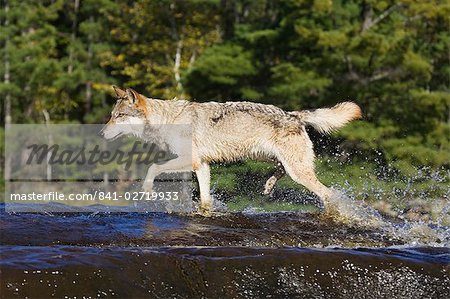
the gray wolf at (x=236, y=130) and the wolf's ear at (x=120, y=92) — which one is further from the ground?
the wolf's ear at (x=120, y=92)

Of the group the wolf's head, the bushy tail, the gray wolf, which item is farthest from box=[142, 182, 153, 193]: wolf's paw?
the bushy tail

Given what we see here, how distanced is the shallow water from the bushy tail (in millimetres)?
1705

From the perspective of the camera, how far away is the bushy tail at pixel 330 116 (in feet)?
31.7

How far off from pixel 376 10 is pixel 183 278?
2162 cm

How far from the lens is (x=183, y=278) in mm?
6836

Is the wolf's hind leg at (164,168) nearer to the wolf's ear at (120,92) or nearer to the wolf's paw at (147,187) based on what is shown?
the wolf's paw at (147,187)

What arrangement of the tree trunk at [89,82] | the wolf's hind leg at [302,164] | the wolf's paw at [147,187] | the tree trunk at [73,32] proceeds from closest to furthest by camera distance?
the wolf's paw at [147,187] < the wolf's hind leg at [302,164] < the tree trunk at [73,32] < the tree trunk at [89,82]

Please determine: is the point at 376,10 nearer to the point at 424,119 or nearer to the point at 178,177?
the point at 424,119

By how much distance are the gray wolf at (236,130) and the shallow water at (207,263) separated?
3.95 ft

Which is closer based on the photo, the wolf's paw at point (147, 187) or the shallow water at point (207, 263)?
the shallow water at point (207, 263)

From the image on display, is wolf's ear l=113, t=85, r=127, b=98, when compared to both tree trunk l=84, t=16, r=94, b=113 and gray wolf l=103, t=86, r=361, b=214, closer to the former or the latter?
gray wolf l=103, t=86, r=361, b=214

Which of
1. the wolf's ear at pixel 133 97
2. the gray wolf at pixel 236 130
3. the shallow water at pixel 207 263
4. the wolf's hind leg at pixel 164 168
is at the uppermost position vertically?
the wolf's ear at pixel 133 97

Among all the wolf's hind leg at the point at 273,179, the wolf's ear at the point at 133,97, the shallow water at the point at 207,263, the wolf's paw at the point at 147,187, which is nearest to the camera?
the shallow water at the point at 207,263

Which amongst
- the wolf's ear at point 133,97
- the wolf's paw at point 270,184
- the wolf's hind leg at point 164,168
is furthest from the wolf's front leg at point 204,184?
the wolf's ear at point 133,97
